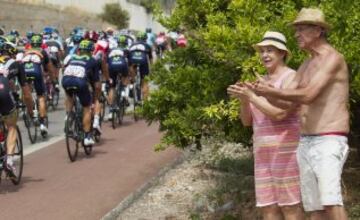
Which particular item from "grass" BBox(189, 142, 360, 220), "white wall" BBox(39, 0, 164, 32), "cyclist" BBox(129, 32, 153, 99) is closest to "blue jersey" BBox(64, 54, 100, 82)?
"grass" BBox(189, 142, 360, 220)

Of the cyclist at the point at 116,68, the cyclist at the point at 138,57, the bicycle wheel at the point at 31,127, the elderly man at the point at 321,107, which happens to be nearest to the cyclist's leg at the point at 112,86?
the cyclist at the point at 116,68

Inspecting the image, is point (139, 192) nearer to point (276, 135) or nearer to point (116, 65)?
point (276, 135)

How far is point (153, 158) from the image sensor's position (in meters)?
11.2

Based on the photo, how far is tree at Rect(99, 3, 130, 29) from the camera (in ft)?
195

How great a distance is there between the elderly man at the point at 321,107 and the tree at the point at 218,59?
0.71 meters

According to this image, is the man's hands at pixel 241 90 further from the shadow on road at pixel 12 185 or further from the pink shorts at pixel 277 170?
the shadow on road at pixel 12 185

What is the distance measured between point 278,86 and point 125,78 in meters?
10.5

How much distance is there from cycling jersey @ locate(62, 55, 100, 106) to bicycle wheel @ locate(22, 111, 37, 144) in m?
1.89

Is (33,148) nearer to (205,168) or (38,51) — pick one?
(38,51)

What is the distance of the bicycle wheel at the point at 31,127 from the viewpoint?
42.7ft

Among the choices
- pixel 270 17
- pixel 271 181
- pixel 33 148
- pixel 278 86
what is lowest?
pixel 33 148

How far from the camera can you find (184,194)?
8234mm

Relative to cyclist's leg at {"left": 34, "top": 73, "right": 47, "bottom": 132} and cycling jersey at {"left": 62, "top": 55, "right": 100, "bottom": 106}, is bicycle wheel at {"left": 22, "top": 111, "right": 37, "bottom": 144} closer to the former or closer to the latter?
cyclist's leg at {"left": 34, "top": 73, "right": 47, "bottom": 132}

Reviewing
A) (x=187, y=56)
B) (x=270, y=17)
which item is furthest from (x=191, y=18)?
(x=270, y=17)
